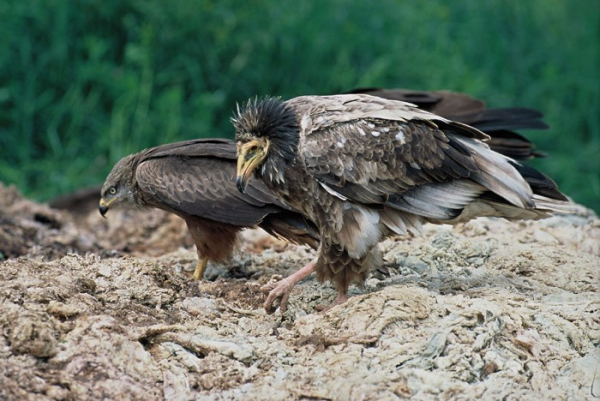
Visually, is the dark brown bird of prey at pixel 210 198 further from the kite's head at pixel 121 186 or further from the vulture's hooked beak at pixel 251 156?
the vulture's hooked beak at pixel 251 156

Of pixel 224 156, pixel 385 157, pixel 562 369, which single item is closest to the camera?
pixel 562 369

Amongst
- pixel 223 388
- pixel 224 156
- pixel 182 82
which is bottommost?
pixel 223 388

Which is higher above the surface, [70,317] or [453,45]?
[453,45]

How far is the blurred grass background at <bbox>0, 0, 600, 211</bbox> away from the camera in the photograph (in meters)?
8.89

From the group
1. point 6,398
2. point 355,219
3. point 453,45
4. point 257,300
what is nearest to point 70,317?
point 6,398

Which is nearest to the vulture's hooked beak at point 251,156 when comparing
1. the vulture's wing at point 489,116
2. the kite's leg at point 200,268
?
the kite's leg at point 200,268

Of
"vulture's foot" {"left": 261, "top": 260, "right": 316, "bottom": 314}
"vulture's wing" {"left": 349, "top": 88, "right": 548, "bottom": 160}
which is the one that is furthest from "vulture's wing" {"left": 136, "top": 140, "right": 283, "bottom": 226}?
"vulture's wing" {"left": 349, "top": 88, "right": 548, "bottom": 160}

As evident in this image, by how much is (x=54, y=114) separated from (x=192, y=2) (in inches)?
69.9

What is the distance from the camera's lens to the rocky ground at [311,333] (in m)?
3.83

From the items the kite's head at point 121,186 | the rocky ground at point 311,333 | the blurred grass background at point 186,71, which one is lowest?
the rocky ground at point 311,333

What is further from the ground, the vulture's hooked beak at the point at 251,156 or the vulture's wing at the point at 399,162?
the vulture's hooked beak at the point at 251,156

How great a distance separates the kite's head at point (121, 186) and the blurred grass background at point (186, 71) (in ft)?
7.97

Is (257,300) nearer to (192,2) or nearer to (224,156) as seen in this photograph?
(224,156)

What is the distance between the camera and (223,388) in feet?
12.7
